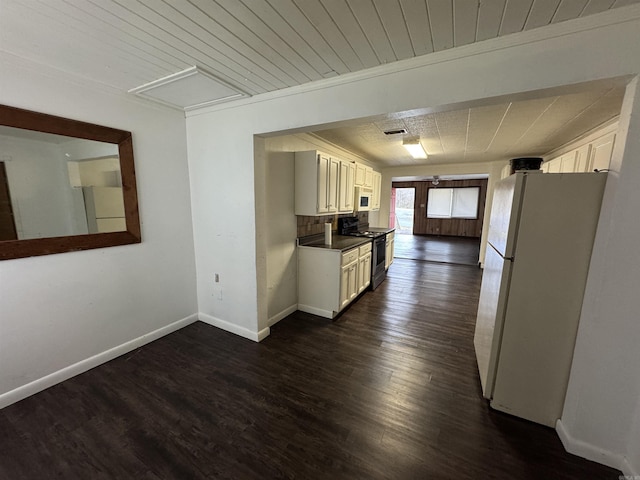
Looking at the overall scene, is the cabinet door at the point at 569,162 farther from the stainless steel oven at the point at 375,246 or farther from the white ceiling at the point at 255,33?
the stainless steel oven at the point at 375,246

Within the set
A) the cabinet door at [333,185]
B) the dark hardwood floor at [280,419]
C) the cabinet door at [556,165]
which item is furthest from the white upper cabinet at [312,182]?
the cabinet door at [556,165]

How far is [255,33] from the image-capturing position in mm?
1471

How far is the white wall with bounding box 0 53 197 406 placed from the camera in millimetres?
1833

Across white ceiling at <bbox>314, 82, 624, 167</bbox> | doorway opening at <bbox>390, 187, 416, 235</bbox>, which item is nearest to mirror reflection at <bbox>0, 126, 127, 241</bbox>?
white ceiling at <bbox>314, 82, 624, 167</bbox>

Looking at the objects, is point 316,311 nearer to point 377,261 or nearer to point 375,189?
point 377,261

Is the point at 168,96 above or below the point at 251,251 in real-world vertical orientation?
above

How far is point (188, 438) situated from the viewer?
5.26ft

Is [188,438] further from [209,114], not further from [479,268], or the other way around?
[479,268]

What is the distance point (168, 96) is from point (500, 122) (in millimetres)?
3515

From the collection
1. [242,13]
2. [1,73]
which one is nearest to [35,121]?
[1,73]

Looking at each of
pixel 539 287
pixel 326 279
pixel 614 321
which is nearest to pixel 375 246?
pixel 326 279

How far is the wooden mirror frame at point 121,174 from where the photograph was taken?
1.77 meters

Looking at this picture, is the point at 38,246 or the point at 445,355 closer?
the point at 38,246

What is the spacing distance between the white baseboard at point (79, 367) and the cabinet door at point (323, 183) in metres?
2.24
